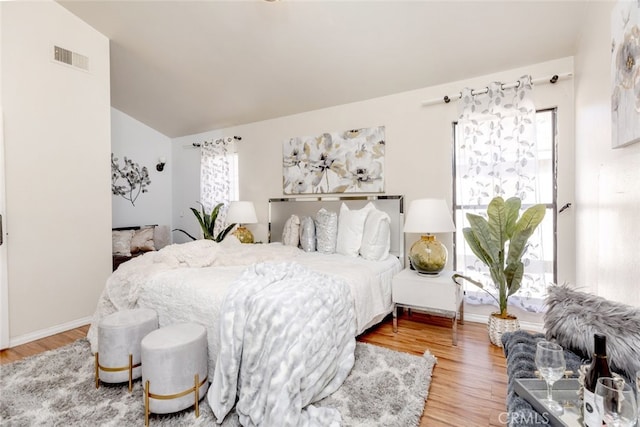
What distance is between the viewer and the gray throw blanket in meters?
1.50

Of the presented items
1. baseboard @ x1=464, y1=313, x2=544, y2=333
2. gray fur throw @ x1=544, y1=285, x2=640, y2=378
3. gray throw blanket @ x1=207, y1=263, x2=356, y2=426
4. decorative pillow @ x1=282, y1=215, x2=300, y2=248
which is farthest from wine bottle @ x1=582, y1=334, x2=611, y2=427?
decorative pillow @ x1=282, y1=215, x2=300, y2=248

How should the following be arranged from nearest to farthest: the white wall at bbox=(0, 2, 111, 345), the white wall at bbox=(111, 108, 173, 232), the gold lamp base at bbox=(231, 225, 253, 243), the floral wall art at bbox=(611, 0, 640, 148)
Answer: the floral wall art at bbox=(611, 0, 640, 148), the white wall at bbox=(0, 2, 111, 345), the gold lamp base at bbox=(231, 225, 253, 243), the white wall at bbox=(111, 108, 173, 232)

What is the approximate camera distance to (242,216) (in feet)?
13.5

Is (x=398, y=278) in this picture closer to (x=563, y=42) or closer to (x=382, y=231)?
(x=382, y=231)

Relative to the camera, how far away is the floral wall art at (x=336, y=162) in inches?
140

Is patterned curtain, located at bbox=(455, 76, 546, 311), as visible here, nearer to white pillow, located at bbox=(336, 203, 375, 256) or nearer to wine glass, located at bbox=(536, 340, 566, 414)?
white pillow, located at bbox=(336, 203, 375, 256)

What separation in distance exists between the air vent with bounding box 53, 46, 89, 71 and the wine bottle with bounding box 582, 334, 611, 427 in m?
4.26

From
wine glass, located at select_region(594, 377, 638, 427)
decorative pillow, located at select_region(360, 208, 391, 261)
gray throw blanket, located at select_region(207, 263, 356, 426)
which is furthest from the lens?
decorative pillow, located at select_region(360, 208, 391, 261)

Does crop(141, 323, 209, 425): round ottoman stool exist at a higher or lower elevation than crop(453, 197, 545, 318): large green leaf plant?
lower

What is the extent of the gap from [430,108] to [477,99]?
1.50ft

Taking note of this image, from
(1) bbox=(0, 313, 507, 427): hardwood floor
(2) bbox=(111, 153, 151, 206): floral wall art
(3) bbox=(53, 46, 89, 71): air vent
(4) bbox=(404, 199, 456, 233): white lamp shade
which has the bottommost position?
(1) bbox=(0, 313, 507, 427): hardwood floor

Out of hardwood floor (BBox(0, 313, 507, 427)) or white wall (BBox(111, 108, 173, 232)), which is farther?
white wall (BBox(111, 108, 173, 232))

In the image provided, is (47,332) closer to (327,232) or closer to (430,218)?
(327,232)

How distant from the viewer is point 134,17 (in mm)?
2936
